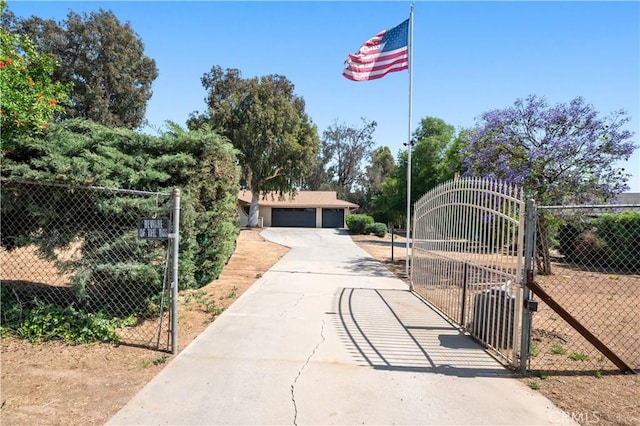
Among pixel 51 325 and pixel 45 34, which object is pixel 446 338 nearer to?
pixel 51 325

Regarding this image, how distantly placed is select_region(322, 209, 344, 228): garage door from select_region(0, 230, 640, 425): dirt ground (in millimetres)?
36479

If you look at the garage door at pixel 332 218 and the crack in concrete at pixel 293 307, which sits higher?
the garage door at pixel 332 218

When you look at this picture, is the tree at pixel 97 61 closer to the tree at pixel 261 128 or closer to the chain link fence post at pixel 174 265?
the tree at pixel 261 128

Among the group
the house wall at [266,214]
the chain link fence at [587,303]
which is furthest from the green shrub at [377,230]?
the chain link fence at [587,303]

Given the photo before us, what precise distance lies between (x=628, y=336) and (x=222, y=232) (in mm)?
7025

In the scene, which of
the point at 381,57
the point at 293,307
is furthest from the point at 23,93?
the point at 381,57

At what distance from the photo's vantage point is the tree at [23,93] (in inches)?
196

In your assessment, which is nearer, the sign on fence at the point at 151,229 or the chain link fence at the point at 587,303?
the sign on fence at the point at 151,229

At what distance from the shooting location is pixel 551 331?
6180mm

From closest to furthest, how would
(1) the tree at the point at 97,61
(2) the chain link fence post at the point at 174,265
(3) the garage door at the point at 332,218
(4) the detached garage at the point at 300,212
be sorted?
(2) the chain link fence post at the point at 174,265
(1) the tree at the point at 97,61
(4) the detached garage at the point at 300,212
(3) the garage door at the point at 332,218

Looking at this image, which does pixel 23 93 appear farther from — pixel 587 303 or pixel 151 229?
pixel 587 303

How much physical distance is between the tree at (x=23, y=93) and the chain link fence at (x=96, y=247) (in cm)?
80

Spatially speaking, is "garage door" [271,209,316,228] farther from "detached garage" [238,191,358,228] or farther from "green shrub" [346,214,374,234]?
"green shrub" [346,214,374,234]

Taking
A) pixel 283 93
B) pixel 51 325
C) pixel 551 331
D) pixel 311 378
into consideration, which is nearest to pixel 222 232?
pixel 51 325
